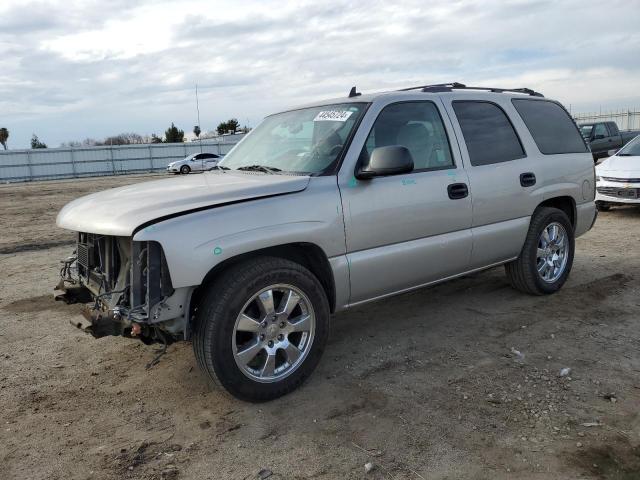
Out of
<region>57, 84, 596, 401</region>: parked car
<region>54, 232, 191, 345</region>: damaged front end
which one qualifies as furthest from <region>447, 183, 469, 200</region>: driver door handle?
<region>54, 232, 191, 345</region>: damaged front end

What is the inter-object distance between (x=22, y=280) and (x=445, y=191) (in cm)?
552

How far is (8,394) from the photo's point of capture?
376cm

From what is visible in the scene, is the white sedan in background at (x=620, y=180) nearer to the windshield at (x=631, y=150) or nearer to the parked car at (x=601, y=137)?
the windshield at (x=631, y=150)

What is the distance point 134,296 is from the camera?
315 centimetres

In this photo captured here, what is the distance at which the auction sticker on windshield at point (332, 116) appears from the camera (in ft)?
13.5

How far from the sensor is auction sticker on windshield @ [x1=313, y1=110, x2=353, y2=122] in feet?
13.5

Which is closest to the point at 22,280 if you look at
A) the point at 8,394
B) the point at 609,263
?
the point at 8,394

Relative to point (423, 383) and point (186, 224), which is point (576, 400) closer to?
point (423, 383)

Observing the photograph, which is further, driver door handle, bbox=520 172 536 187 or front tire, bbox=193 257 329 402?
driver door handle, bbox=520 172 536 187

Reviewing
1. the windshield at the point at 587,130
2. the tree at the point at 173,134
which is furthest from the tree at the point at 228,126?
the windshield at the point at 587,130

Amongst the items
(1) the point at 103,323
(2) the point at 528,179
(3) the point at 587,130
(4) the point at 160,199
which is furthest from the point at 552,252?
(3) the point at 587,130

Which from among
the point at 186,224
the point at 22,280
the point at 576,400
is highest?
the point at 186,224

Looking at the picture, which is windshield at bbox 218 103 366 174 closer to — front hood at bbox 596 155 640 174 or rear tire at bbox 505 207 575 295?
rear tire at bbox 505 207 575 295

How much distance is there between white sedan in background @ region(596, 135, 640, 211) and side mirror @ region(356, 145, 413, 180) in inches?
292
